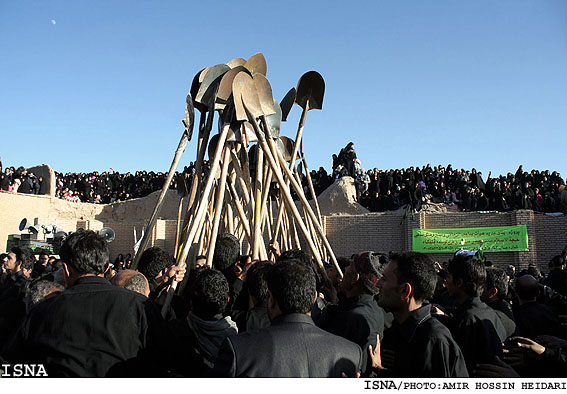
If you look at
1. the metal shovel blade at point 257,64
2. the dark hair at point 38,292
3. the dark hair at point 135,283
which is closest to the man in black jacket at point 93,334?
the dark hair at point 135,283

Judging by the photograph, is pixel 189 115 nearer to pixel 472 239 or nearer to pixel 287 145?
pixel 287 145

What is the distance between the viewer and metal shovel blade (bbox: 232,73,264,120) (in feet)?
16.3

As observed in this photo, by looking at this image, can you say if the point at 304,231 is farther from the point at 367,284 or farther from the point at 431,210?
the point at 431,210

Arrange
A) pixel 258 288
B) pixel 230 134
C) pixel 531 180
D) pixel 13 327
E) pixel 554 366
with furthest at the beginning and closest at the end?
pixel 531 180 → pixel 230 134 → pixel 13 327 → pixel 258 288 → pixel 554 366

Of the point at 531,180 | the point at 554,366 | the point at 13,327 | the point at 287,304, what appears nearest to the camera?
the point at 287,304

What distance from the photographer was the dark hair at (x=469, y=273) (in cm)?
282

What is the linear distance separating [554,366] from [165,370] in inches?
70.6

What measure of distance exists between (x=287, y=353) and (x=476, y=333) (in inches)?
47.5

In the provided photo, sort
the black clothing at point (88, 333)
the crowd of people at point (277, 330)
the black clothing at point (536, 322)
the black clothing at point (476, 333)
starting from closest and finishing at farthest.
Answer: the crowd of people at point (277, 330) → the black clothing at point (88, 333) → the black clothing at point (476, 333) → the black clothing at point (536, 322)

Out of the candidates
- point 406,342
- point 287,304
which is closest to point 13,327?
point 287,304

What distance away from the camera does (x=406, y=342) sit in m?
2.11

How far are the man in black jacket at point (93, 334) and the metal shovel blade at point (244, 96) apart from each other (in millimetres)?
3104

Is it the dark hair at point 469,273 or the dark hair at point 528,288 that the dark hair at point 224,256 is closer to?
the dark hair at point 469,273

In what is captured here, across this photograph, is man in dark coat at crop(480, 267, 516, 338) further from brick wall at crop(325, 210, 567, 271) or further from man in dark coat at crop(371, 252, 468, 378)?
brick wall at crop(325, 210, 567, 271)
